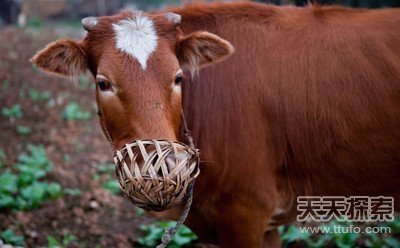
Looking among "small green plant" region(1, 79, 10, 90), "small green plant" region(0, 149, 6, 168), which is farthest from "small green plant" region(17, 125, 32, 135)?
"small green plant" region(1, 79, 10, 90)

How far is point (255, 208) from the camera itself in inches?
152

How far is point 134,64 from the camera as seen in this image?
3.26 meters

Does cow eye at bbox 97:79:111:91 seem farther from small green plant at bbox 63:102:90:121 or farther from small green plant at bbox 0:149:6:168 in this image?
small green plant at bbox 63:102:90:121

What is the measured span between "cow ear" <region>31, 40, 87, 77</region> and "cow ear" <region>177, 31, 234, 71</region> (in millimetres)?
706

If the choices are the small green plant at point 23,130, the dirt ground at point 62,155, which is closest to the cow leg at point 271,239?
the dirt ground at point 62,155

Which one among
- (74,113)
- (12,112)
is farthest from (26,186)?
(74,113)

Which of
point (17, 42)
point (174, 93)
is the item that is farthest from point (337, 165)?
point (17, 42)

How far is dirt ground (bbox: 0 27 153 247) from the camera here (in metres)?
5.46

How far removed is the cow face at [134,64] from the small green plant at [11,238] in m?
2.10

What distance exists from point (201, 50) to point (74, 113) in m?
5.69

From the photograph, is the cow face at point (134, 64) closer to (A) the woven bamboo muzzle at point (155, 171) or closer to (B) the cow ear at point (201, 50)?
(B) the cow ear at point (201, 50)

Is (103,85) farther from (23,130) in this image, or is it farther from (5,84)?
(5,84)

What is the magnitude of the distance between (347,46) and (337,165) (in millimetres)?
928

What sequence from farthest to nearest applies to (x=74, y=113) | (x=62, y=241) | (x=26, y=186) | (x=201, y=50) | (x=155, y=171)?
1. (x=74, y=113)
2. (x=26, y=186)
3. (x=62, y=241)
4. (x=201, y=50)
5. (x=155, y=171)
